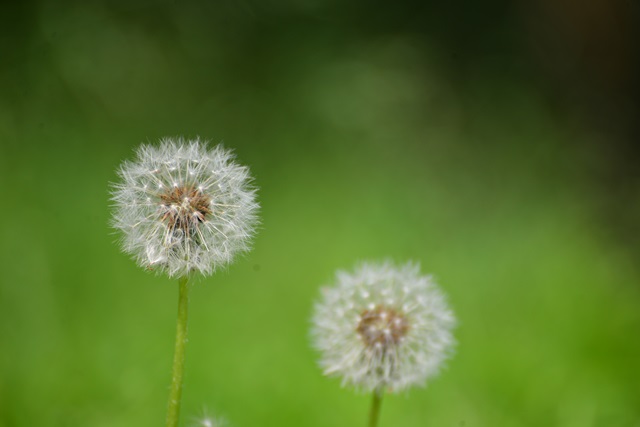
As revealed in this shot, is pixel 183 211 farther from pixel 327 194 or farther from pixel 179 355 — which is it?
pixel 327 194

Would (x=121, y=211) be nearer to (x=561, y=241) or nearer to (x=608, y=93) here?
(x=561, y=241)

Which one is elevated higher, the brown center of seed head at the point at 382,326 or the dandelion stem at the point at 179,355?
the brown center of seed head at the point at 382,326

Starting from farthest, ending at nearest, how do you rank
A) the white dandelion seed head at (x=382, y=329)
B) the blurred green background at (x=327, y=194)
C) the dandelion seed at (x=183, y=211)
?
the blurred green background at (x=327, y=194) → the white dandelion seed head at (x=382, y=329) → the dandelion seed at (x=183, y=211)

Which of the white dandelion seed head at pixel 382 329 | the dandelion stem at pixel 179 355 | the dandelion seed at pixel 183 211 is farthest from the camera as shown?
the white dandelion seed head at pixel 382 329

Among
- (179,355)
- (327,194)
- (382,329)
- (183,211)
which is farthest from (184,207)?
(327,194)

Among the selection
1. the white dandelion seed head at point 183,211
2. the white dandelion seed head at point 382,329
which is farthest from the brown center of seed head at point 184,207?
the white dandelion seed head at point 382,329

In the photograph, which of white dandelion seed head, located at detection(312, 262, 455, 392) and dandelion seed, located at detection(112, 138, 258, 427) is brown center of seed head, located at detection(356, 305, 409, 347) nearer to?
white dandelion seed head, located at detection(312, 262, 455, 392)

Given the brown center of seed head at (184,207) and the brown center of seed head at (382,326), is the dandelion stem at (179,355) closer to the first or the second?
the brown center of seed head at (184,207)

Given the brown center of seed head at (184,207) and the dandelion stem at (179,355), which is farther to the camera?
the brown center of seed head at (184,207)
